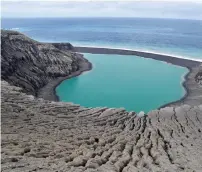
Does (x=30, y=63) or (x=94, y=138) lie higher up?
(x=30, y=63)

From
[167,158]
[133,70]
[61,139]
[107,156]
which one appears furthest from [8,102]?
[133,70]

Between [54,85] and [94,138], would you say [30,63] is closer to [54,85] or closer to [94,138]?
[54,85]

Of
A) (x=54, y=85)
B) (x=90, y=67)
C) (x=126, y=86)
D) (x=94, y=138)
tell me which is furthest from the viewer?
(x=90, y=67)

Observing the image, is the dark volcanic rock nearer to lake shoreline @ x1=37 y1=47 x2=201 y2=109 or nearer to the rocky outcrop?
lake shoreline @ x1=37 y1=47 x2=201 y2=109

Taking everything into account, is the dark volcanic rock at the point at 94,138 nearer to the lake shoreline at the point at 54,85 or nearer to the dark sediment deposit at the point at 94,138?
the dark sediment deposit at the point at 94,138

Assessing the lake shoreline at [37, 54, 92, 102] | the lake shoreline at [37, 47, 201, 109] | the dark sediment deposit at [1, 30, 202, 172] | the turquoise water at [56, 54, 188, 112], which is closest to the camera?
the dark sediment deposit at [1, 30, 202, 172]

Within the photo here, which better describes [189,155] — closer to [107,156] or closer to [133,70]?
[107,156]

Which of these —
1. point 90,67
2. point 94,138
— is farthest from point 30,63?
point 94,138

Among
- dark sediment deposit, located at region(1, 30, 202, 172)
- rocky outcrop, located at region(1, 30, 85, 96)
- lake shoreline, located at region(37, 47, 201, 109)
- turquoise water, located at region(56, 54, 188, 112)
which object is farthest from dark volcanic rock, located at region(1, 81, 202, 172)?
rocky outcrop, located at region(1, 30, 85, 96)
